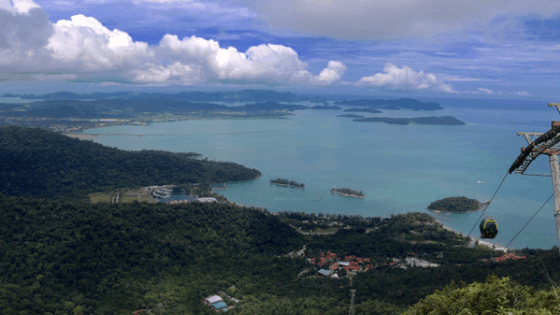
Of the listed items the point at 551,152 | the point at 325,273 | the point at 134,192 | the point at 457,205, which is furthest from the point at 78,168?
the point at 551,152

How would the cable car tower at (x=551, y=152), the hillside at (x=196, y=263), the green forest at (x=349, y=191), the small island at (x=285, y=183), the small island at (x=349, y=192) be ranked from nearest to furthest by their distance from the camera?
1. the cable car tower at (x=551, y=152)
2. the hillside at (x=196, y=263)
3. the small island at (x=349, y=192)
4. the green forest at (x=349, y=191)
5. the small island at (x=285, y=183)

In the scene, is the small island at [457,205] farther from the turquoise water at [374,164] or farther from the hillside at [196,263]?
the hillside at [196,263]

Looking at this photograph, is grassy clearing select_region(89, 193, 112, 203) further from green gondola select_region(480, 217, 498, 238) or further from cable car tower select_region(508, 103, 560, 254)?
cable car tower select_region(508, 103, 560, 254)

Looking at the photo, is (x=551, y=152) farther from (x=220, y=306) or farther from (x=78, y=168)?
(x=78, y=168)

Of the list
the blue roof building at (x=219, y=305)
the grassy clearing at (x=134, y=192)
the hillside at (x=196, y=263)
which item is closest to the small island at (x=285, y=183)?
the grassy clearing at (x=134, y=192)

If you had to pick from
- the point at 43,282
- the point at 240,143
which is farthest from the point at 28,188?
the point at 240,143

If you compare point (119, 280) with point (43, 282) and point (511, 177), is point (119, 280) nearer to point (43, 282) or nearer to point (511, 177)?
point (43, 282)

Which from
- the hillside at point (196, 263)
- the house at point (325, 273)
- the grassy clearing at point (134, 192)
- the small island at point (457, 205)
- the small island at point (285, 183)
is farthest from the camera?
the small island at point (285, 183)

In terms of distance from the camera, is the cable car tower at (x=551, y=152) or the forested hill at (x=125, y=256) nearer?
the cable car tower at (x=551, y=152)
